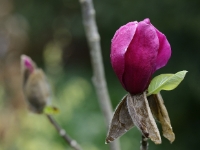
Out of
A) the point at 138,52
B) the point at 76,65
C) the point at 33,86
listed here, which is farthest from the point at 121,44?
the point at 76,65

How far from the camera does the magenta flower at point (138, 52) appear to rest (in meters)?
0.47

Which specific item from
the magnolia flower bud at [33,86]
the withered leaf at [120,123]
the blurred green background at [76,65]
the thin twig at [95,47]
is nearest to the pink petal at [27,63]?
the magnolia flower bud at [33,86]

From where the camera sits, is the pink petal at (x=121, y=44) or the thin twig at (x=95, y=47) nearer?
the pink petal at (x=121, y=44)

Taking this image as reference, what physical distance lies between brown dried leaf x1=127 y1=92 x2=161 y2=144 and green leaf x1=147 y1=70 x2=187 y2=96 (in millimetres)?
14

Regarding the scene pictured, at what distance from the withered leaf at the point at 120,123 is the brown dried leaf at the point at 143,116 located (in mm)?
→ 11

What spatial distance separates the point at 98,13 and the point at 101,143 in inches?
44.5

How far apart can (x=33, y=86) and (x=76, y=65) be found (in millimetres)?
2639

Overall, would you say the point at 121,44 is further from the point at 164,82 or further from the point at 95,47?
the point at 95,47

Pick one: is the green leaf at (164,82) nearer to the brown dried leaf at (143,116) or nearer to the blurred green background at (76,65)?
the brown dried leaf at (143,116)

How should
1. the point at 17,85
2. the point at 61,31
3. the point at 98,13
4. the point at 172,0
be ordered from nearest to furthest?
the point at 17,85 → the point at 172,0 → the point at 98,13 → the point at 61,31

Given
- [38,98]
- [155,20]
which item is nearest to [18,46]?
[155,20]

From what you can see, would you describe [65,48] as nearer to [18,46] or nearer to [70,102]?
[18,46]

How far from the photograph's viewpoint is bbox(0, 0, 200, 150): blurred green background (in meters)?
2.26

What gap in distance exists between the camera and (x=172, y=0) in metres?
2.73
